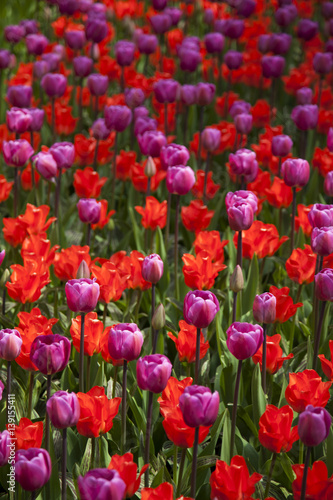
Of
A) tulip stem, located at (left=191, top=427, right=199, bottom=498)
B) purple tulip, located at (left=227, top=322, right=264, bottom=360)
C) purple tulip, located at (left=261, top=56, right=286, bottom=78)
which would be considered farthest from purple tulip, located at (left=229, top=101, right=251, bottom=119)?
tulip stem, located at (left=191, top=427, right=199, bottom=498)

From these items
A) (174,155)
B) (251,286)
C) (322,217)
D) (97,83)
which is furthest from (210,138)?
(322,217)

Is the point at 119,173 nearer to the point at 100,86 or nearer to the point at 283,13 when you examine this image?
the point at 100,86

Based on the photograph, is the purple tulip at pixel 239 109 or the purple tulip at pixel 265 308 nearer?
the purple tulip at pixel 265 308

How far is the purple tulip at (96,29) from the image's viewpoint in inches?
194

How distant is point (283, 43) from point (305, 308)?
2706 mm

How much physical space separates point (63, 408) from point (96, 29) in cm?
377

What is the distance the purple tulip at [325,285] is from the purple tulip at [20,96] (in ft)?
7.80

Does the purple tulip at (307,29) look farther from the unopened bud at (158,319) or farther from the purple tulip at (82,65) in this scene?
the unopened bud at (158,319)

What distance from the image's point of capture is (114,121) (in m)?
3.64

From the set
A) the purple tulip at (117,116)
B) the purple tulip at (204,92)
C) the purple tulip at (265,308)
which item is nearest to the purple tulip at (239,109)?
the purple tulip at (204,92)

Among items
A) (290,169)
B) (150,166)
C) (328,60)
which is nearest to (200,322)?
(290,169)

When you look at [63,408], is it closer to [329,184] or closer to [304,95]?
[329,184]

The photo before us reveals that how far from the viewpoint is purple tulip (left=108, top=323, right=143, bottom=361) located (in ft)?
6.23

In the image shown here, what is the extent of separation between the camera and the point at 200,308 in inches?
78.9
